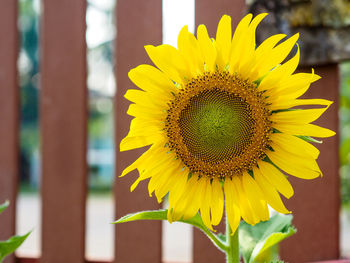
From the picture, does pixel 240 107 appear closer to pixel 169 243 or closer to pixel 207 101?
pixel 207 101

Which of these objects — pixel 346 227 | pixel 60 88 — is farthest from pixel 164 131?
pixel 346 227

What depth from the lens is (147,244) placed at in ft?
4.92

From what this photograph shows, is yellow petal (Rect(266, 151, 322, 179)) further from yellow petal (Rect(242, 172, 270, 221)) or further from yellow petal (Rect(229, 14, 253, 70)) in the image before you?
yellow petal (Rect(229, 14, 253, 70))

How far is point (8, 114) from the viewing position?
5.57 ft

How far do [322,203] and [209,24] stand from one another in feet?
2.59

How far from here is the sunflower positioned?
77 centimetres

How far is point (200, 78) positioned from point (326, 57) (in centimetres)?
69

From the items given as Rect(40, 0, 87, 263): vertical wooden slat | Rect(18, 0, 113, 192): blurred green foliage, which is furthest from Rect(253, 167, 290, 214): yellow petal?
Rect(18, 0, 113, 192): blurred green foliage

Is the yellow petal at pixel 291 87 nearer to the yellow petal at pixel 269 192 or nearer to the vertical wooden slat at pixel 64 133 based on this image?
the yellow petal at pixel 269 192

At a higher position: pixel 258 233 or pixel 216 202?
pixel 216 202

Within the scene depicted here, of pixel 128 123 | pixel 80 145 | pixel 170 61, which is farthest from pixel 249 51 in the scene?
pixel 80 145

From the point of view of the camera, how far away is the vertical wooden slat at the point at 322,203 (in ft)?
4.54

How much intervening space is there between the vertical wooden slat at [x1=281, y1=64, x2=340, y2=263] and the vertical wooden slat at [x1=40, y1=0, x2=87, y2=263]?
2.81 ft

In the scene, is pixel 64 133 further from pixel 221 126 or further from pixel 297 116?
pixel 297 116
